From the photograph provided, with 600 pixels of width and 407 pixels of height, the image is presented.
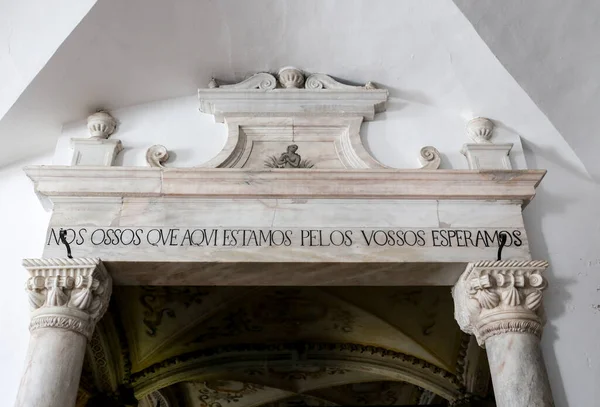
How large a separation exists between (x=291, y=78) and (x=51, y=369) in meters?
2.81

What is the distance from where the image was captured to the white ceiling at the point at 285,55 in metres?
5.25

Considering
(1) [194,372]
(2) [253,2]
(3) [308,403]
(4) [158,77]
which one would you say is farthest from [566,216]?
(3) [308,403]

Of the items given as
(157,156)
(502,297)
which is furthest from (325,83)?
(502,297)

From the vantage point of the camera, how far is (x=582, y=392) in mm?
4691

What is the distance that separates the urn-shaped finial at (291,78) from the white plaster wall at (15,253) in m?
2.00

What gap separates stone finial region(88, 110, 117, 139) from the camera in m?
5.49

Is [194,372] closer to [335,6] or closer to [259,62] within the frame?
[259,62]

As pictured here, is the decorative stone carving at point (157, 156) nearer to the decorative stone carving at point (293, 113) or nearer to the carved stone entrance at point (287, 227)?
the carved stone entrance at point (287, 227)

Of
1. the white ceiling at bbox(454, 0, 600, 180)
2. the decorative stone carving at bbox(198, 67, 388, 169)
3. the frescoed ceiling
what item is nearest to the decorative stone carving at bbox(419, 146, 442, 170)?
the decorative stone carving at bbox(198, 67, 388, 169)

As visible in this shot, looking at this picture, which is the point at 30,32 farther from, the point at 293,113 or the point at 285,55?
the point at 293,113

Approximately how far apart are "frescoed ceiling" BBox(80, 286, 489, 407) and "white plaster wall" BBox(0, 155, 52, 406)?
2.08 m

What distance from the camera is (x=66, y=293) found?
4.70 metres

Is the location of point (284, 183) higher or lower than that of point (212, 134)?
lower

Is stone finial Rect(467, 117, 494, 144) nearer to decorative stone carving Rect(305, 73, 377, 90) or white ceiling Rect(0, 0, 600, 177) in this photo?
white ceiling Rect(0, 0, 600, 177)
